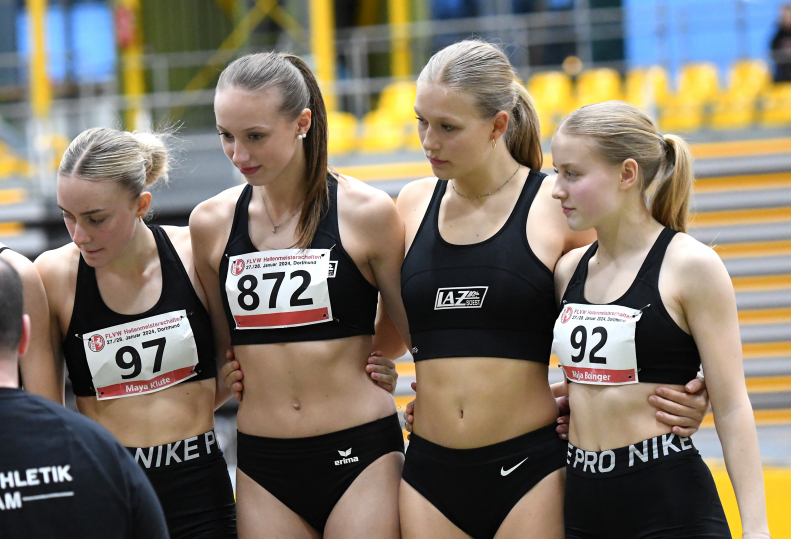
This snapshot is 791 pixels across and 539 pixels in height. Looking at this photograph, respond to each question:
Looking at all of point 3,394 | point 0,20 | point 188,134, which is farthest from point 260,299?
point 0,20

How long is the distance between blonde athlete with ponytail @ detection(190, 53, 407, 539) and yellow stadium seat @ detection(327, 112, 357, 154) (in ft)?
15.5

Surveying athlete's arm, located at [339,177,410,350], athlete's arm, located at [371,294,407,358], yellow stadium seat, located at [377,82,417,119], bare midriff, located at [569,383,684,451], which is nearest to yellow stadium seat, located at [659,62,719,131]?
yellow stadium seat, located at [377,82,417,119]

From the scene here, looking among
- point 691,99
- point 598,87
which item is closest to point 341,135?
point 598,87

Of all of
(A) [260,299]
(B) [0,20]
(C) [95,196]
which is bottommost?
(A) [260,299]

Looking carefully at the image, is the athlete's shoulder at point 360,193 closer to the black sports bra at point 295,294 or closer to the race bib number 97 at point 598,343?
the black sports bra at point 295,294

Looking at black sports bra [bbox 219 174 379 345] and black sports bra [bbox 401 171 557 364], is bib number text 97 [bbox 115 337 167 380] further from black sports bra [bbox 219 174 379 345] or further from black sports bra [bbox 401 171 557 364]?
black sports bra [bbox 401 171 557 364]

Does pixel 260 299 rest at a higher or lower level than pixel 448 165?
lower

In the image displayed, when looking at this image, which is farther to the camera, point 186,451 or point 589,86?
point 589,86

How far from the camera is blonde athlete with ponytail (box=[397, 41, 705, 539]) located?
2.11m

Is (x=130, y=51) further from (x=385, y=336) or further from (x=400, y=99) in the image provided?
(x=385, y=336)

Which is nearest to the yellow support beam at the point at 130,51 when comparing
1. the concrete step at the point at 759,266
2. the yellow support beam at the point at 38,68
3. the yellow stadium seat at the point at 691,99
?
the yellow support beam at the point at 38,68

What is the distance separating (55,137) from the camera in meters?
7.55

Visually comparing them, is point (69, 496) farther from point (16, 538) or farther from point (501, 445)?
point (501, 445)

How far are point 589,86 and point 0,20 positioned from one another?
249 inches
